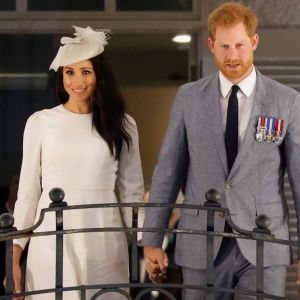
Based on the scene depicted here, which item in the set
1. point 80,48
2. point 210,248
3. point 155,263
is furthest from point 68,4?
point 210,248

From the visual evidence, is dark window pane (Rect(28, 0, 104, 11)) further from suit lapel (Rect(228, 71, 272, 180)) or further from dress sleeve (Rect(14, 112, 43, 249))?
suit lapel (Rect(228, 71, 272, 180))

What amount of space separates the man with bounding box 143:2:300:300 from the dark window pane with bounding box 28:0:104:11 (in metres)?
2.10

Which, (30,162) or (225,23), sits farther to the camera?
(30,162)

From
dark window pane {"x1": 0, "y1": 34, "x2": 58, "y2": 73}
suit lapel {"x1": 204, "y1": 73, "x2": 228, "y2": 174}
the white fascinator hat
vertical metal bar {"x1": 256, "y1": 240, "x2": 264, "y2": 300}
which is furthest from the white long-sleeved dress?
dark window pane {"x1": 0, "y1": 34, "x2": 58, "y2": 73}

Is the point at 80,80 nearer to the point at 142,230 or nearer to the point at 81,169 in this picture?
the point at 81,169

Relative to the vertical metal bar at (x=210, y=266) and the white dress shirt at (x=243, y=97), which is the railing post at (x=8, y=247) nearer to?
the vertical metal bar at (x=210, y=266)

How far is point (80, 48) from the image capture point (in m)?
3.83

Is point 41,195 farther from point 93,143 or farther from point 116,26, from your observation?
point 116,26

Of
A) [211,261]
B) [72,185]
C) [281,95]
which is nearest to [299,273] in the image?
[211,261]

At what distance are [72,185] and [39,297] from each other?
0.51m

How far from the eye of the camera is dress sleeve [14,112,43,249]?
3773 millimetres

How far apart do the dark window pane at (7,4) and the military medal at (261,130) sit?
251cm

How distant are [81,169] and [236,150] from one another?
0.66m

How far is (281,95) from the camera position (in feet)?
11.6
